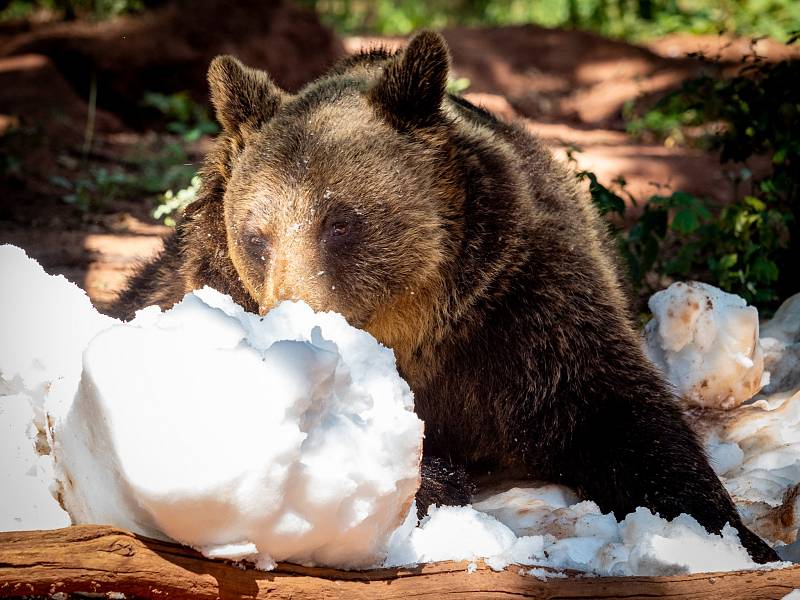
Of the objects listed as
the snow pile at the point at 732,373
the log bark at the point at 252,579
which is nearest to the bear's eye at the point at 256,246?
the log bark at the point at 252,579

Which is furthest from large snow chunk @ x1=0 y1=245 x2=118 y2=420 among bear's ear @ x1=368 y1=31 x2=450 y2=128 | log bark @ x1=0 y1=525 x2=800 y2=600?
bear's ear @ x1=368 y1=31 x2=450 y2=128

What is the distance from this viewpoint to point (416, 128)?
400 centimetres

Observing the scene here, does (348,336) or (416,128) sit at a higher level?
(416,128)

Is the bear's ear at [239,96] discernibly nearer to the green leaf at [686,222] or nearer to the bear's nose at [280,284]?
the bear's nose at [280,284]

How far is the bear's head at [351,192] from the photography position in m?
3.69

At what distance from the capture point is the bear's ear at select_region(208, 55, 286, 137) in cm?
411

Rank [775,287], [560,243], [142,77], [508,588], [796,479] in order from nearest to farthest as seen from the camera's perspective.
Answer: [508,588] < [796,479] < [560,243] < [775,287] < [142,77]

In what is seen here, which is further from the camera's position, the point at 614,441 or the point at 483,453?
the point at 483,453

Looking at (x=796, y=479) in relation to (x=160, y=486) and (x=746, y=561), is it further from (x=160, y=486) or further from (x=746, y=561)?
(x=160, y=486)

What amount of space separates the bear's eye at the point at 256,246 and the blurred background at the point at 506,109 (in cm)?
201

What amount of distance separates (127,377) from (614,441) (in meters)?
2.13

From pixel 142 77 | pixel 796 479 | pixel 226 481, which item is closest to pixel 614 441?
pixel 796 479

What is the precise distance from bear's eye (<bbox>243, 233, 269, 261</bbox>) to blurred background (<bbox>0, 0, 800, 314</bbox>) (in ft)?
6.58

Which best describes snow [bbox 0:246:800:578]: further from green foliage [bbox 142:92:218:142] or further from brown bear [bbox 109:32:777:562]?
green foliage [bbox 142:92:218:142]
